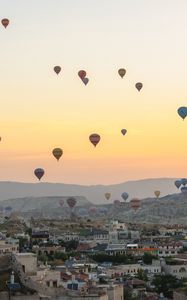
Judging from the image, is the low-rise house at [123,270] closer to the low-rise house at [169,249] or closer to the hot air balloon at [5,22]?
the hot air balloon at [5,22]

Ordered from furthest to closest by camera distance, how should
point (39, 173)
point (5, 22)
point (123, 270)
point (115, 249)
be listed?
point (115, 249) < point (39, 173) < point (123, 270) < point (5, 22)

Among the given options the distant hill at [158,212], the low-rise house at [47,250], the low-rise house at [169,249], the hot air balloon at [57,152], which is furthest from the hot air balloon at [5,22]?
the distant hill at [158,212]

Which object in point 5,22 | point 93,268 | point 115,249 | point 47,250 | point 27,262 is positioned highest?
point 5,22

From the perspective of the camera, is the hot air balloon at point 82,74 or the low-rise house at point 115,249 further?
the low-rise house at point 115,249

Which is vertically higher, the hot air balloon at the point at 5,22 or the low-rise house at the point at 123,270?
the hot air balloon at the point at 5,22

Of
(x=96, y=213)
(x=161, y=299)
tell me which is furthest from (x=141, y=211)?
(x=161, y=299)

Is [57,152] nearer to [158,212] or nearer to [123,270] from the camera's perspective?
[123,270]

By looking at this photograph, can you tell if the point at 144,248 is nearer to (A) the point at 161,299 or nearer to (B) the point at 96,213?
(A) the point at 161,299

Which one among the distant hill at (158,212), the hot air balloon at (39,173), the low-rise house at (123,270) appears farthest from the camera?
the distant hill at (158,212)

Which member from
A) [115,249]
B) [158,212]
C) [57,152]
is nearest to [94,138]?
[57,152]

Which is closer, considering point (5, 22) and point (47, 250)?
point (5, 22)

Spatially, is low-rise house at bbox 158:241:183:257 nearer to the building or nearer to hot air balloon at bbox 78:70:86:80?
hot air balloon at bbox 78:70:86:80
